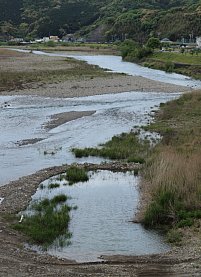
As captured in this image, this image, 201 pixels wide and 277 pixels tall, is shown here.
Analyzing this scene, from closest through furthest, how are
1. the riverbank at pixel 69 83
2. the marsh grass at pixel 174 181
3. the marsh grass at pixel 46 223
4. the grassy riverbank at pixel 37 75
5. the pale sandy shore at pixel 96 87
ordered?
the marsh grass at pixel 46 223
the marsh grass at pixel 174 181
the pale sandy shore at pixel 96 87
the riverbank at pixel 69 83
the grassy riverbank at pixel 37 75

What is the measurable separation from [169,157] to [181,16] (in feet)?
505

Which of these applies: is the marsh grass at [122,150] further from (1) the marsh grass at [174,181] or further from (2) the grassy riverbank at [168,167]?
(1) the marsh grass at [174,181]

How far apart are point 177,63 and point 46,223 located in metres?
75.0

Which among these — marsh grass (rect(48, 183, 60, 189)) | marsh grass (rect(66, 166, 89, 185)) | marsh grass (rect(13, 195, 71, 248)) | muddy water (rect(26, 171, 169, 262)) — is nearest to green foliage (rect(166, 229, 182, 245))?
muddy water (rect(26, 171, 169, 262))

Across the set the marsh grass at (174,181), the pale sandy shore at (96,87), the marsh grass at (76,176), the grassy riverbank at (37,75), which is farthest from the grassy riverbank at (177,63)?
the marsh grass at (76,176)

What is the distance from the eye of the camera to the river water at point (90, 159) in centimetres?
1584

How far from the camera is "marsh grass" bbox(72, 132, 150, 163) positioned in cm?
2622

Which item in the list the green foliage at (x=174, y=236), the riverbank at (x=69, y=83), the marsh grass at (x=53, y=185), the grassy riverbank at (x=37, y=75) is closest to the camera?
the green foliage at (x=174, y=236)

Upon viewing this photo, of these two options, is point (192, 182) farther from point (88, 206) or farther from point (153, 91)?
point (153, 91)

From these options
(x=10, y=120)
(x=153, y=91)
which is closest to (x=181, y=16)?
(x=153, y=91)

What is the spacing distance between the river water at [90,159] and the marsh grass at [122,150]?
736 millimetres

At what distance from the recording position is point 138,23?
7234 inches

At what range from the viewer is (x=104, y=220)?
17641 mm

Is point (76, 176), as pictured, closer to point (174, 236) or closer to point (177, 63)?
point (174, 236)
